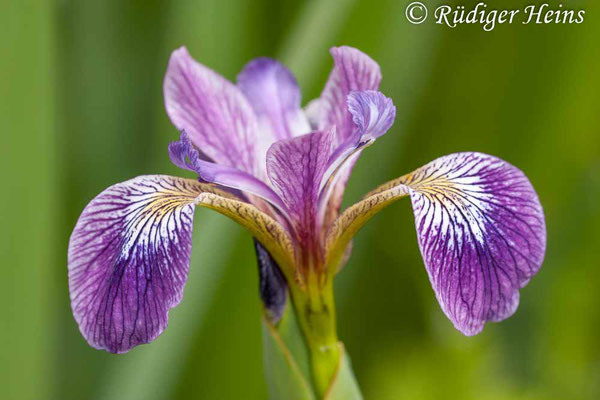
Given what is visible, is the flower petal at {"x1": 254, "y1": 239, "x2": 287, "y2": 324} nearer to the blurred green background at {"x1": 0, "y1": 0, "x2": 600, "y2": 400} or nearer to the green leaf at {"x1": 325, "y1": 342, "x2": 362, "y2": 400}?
the green leaf at {"x1": 325, "y1": 342, "x2": 362, "y2": 400}

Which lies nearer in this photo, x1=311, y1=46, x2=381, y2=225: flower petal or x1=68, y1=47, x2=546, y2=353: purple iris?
x1=68, y1=47, x2=546, y2=353: purple iris

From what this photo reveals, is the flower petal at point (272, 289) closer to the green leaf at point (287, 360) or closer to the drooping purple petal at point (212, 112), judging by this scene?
Answer: the green leaf at point (287, 360)

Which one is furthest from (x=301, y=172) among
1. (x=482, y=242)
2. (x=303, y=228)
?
(x=482, y=242)

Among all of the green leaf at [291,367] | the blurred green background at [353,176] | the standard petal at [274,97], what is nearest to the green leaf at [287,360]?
the green leaf at [291,367]

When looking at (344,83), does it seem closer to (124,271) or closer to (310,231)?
(310,231)

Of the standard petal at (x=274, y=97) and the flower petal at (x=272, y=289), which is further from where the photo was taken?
Answer: the standard petal at (x=274, y=97)

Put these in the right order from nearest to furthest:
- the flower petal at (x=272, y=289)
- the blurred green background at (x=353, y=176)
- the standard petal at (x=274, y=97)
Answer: the flower petal at (x=272, y=289) < the standard petal at (x=274, y=97) < the blurred green background at (x=353, y=176)

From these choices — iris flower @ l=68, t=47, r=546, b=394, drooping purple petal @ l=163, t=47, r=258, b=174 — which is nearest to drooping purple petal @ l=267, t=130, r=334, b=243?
iris flower @ l=68, t=47, r=546, b=394
